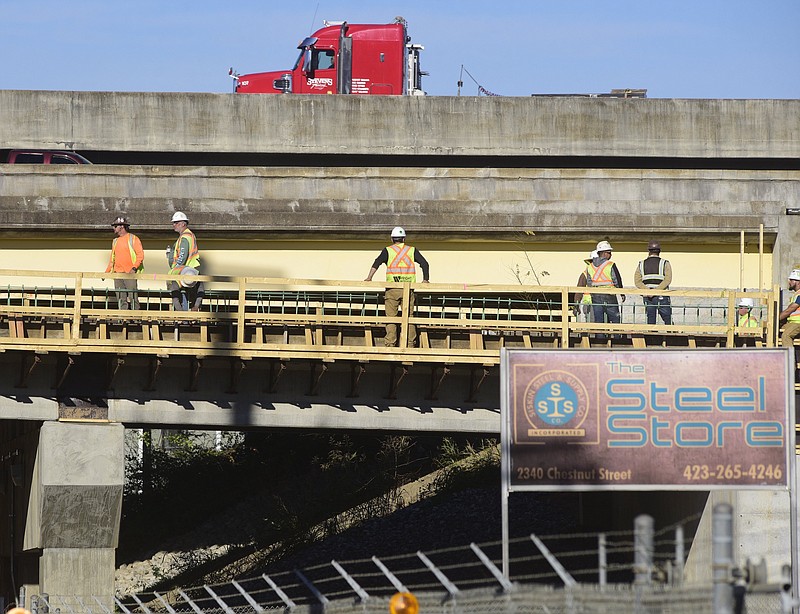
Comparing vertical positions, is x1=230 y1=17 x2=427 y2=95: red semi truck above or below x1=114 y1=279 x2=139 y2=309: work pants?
above

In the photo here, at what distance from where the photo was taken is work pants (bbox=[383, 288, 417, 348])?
20078 millimetres

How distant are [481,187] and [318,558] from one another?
308 inches

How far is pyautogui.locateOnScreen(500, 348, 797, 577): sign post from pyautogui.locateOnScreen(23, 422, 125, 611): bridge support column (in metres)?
7.04

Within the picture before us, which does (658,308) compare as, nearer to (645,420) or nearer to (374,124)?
(645,420)

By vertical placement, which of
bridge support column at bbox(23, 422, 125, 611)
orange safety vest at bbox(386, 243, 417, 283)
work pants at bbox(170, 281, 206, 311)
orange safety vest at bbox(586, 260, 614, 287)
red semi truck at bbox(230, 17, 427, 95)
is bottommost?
bridge support column at bbox(23, 422, 125, 611)

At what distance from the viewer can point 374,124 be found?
30.9 m

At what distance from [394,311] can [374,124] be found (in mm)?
11350

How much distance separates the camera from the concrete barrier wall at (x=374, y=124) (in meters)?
30.9

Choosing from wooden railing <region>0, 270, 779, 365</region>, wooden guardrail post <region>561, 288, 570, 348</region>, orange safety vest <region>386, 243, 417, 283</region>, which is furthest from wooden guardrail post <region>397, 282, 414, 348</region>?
wooden guardrail post <region>561, 288, 570, 348</region>

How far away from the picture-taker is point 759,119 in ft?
102

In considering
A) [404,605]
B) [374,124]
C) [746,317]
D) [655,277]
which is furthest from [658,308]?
[374,124]

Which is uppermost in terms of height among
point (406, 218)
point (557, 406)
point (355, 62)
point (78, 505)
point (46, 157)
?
point (355, 62)

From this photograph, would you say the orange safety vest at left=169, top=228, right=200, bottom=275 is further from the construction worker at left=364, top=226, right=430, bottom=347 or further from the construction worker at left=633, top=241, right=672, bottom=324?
the construction worker at left=633, top=241, right=672, bottom=324

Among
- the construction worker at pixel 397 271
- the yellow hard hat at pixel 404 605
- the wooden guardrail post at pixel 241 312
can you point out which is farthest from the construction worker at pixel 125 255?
the yellow hard hat at pixel 404 605
